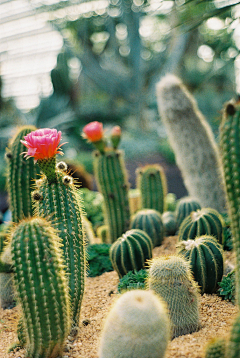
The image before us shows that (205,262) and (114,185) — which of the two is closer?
(205,262)

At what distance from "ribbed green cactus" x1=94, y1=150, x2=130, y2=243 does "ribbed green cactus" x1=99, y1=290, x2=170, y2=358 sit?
255 centimetres

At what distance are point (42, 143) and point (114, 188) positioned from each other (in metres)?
2.09

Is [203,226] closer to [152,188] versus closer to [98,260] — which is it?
[98,260]

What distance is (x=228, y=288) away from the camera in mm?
2564

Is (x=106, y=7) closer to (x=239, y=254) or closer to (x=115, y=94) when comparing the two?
(x=115, y=94)

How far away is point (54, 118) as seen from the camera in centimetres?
1703

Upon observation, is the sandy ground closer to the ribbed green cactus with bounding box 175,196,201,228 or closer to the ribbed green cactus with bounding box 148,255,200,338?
the ribbed green cactus with bounding box 148,255,200,338

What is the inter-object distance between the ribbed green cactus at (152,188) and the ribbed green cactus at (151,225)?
0.61m

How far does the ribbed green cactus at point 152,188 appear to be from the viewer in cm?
449

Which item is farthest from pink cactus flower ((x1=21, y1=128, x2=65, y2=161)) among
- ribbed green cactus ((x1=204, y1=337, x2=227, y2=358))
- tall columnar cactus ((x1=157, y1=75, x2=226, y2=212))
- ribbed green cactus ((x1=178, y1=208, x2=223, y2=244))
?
tall columnar cactus ((x1=157, y1=75, x2=226, y2=212))

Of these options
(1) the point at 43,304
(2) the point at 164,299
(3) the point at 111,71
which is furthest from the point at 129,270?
(3) the point at 111,71

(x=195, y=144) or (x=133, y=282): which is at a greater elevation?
(x=195, y=144)

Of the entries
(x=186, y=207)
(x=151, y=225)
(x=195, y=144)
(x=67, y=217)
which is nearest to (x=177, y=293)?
(x=67, y=217)

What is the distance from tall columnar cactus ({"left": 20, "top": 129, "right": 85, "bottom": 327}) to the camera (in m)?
2.22
